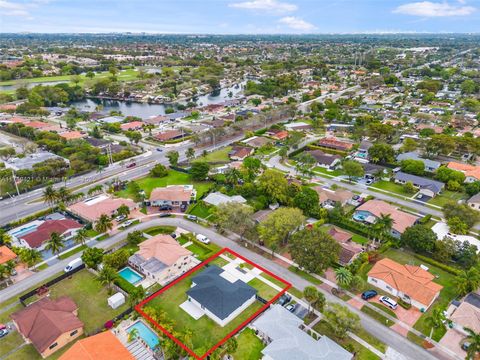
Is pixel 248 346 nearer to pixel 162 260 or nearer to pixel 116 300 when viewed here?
pixel 116 300

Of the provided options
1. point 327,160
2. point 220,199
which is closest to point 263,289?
point 220,199

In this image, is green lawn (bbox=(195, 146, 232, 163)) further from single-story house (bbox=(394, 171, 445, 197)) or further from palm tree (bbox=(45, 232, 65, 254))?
palm tree (bbox=(45, 232, 65, 254))

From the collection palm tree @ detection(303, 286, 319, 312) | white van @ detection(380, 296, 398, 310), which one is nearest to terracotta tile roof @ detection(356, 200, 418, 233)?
white van @ detection(380, 296, 398, 310)

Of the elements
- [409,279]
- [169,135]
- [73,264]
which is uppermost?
[409,279]

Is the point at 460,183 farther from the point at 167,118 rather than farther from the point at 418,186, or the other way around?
the point at 167,118

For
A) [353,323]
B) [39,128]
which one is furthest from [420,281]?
[39,128]

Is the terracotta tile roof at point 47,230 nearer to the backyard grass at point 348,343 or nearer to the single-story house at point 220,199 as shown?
the single-story house at point 220,199
